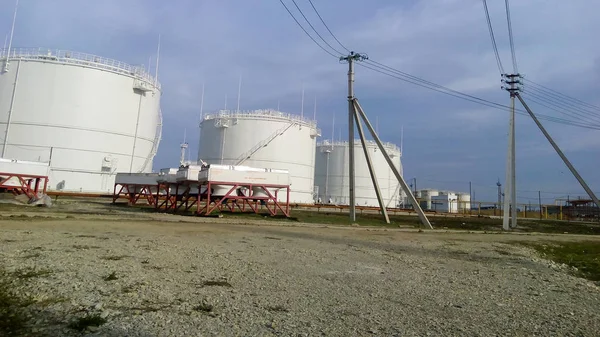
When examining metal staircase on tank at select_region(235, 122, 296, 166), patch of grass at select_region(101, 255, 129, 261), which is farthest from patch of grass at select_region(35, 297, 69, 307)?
metal staircase on tank at select_region(235, 122, 296, 166)

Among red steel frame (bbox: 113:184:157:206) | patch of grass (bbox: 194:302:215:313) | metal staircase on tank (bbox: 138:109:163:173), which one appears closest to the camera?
patch of grass (bbox: 194:302:215:313)

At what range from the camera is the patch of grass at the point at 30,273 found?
7.15 meters

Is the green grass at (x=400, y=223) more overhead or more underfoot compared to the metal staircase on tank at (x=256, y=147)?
more underfoot

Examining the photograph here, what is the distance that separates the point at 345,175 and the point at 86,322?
73.5 meters

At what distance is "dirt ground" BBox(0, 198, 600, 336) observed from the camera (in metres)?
5.27

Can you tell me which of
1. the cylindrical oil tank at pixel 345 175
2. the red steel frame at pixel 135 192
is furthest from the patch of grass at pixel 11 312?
the cylindrical oil tank at pixel 345 175

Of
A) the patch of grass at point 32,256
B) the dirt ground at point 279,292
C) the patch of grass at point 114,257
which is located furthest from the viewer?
the patch of grass at point 114,257

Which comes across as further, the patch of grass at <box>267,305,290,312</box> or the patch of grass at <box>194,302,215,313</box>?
the patch of grass at <box>267,305,290,312</box>

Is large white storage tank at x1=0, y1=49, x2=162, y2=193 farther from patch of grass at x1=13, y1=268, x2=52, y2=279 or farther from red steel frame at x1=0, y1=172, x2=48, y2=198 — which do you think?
patch of grass at x1=13, y1=268, x2=52, y2=279

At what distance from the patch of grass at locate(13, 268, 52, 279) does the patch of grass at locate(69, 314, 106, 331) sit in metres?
2.88

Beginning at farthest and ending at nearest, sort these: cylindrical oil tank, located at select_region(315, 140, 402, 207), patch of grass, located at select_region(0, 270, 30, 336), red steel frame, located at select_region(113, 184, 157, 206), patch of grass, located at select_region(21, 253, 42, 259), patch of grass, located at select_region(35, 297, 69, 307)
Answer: cylindrical oil tank, located at select_region(315, 140, 402, 207), red steel frame, located at select_region(113, 184, 157, 206), patch of grass, located at select_region(21, 253, 42, 259), patch of grass, located at select_region(35, 297, 69, 307), patch of grass, located at select_region(0, 270, 30, 336)

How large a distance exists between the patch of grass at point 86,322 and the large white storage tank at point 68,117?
48364mm

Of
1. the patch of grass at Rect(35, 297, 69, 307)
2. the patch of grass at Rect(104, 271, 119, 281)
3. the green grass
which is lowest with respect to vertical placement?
the patch of grass at Rect(35, 297, 69, 307)

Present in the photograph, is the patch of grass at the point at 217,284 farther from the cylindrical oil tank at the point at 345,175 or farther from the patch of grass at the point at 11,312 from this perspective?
the cylindrical oil tank at the point at 345,175
